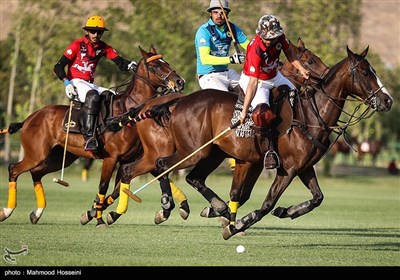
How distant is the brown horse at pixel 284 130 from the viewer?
579 inches

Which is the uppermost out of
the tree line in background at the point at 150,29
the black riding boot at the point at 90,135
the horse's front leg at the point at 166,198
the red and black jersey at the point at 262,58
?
the red and black jersey at the point at 262,58

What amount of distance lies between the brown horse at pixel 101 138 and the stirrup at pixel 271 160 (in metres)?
3.05

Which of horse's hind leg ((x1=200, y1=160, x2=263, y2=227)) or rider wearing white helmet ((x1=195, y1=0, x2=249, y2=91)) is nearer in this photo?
horse's hind leg ((x1=200, y1=160, x2=263, y2=227))

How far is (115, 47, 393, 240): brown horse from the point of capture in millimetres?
14719

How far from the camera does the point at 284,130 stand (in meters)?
14.8

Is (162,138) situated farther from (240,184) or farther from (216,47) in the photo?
(216,47)

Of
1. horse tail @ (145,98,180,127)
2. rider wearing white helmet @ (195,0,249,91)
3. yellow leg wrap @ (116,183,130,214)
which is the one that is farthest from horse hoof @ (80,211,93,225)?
rider wearing white helmet @ (195,0,249,91)

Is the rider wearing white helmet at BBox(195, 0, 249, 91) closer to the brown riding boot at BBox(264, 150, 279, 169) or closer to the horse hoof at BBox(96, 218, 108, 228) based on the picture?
the brown riding boot at BBox(264, 150, 279, 169)

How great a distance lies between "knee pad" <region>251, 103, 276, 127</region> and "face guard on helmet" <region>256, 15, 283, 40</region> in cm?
96

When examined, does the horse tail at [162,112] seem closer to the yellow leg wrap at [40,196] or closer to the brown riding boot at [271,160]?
the brown riding boot at [271,160]

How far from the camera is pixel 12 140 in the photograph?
5350 cm

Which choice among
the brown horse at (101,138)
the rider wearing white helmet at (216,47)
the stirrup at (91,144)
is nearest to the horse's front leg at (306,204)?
the rider wearing white helmet at (216,47)
